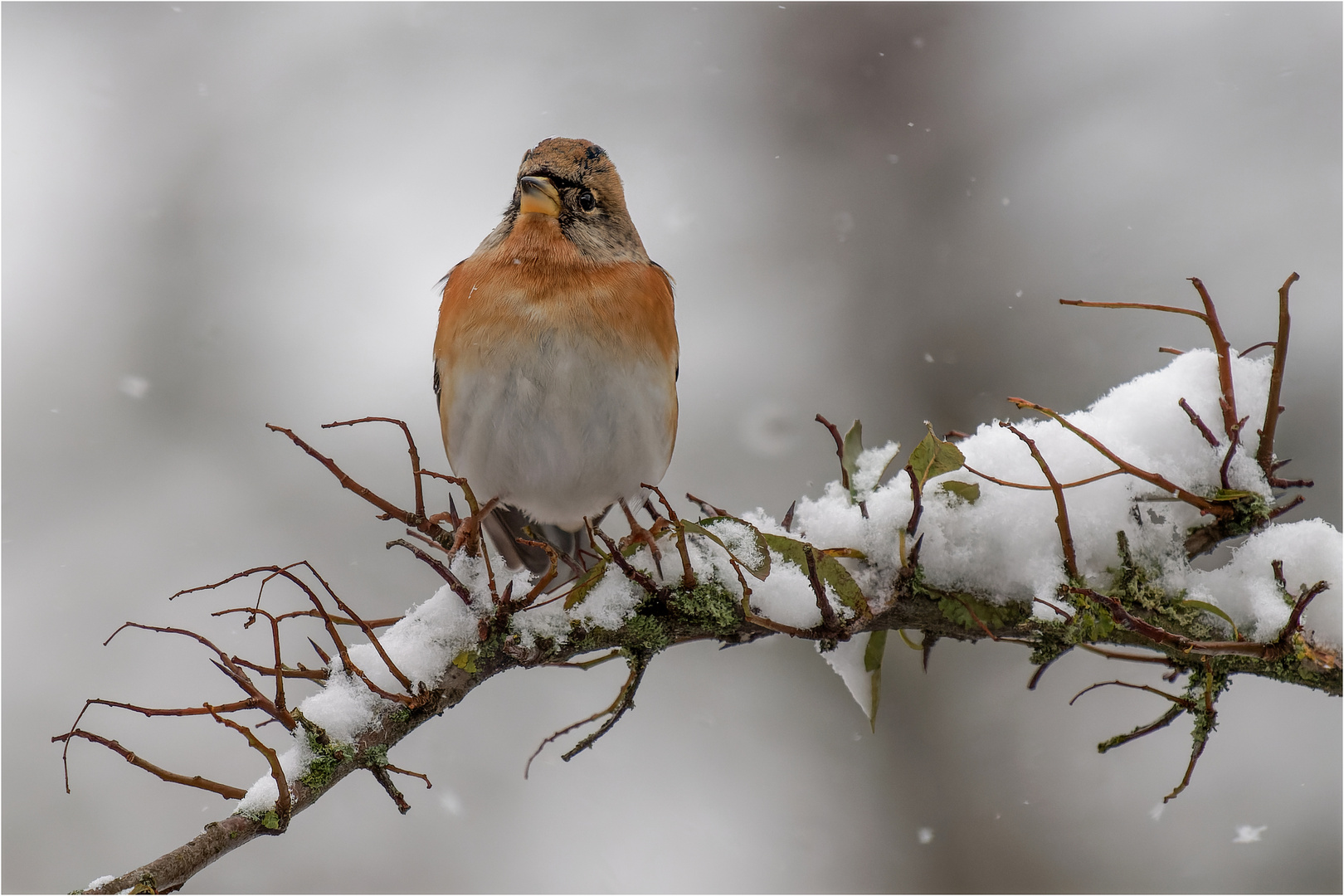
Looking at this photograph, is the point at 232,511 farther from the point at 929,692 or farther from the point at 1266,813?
the point at 1266,813

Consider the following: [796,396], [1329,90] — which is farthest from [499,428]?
[1329,90]

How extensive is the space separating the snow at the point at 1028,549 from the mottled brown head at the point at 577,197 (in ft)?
3.07

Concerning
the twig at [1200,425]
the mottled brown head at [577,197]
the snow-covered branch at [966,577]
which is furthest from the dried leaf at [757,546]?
the mottled brown head at [577,197]

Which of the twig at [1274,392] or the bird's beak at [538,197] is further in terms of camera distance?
the bird's beak at [538,197]

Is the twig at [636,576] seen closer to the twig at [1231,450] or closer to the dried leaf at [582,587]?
the dried leaf at [582,587]

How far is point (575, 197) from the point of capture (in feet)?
7.13

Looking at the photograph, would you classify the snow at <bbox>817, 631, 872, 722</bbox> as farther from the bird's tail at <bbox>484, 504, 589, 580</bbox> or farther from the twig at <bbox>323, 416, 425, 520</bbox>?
the twig at <bbox>323, 416, 425, 520</bbox>

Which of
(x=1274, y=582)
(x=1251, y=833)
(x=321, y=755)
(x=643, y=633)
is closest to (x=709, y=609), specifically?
(x=643, y=633)

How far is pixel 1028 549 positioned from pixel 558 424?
102 centimetres

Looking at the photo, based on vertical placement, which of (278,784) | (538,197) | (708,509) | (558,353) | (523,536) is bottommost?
(278,784)

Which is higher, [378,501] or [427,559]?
[378,501]

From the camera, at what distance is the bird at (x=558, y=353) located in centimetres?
198

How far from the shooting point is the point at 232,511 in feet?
15.4

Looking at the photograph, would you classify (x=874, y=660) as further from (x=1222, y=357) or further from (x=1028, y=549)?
(x=1222, y=357)
